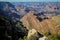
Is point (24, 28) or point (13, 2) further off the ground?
point (13, 2)

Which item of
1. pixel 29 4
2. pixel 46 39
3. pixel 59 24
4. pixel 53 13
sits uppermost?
pixel 29 4

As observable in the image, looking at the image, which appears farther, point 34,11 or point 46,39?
point 34,11

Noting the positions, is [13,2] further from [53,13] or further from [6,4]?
[53,13]

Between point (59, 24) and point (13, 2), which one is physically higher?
point (13, 2)

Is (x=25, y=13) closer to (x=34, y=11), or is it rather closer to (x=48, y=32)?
(x=34, y=11)

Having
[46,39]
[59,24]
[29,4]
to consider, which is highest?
[29,4]

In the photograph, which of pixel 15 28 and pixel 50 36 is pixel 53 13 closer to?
pixel 50 36

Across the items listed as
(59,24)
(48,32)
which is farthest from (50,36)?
(59,24)

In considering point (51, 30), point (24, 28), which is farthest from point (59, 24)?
point (24, 28)
